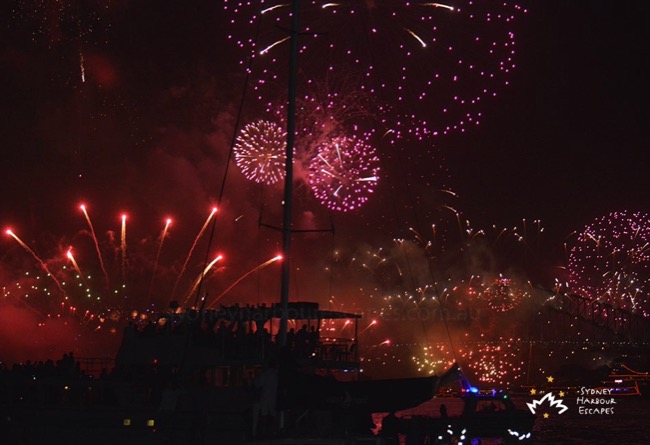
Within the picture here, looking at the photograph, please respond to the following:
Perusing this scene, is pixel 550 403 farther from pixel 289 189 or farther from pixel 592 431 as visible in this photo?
pixel 289 189

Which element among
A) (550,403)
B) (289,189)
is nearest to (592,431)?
(550,403)

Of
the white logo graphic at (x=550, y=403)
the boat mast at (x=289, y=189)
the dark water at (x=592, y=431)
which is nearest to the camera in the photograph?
the boat mast at (x=289, y=189)

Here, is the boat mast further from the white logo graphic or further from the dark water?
the white logo graphic

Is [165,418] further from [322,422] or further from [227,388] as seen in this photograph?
[322,422]

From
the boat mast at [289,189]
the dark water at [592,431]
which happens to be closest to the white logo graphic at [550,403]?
the dark water at [592,431]

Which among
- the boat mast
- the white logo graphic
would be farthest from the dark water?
the boat mast

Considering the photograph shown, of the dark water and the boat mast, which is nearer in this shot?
the boat mast

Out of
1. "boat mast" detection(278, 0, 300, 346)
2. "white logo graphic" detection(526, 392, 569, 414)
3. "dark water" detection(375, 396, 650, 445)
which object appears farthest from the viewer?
"white logo graphic" detection(526, 392, 569, 414)

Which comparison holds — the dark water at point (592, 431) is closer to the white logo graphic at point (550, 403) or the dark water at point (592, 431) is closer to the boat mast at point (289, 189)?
the white logo graphic at point (550, 403)

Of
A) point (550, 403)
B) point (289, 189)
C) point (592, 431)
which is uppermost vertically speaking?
point (289, 189)

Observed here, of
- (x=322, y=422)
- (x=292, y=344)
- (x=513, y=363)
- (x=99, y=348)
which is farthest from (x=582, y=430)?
(x=513, y=363)

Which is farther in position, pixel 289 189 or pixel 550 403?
pixel 550 403
